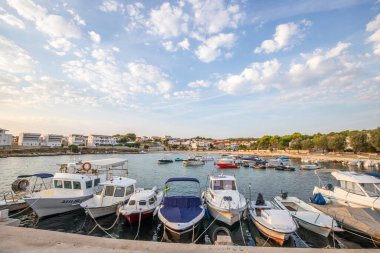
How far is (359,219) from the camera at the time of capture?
485 inches

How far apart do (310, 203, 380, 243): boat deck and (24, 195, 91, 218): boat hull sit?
19.0m

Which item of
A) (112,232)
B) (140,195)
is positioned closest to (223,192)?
(140,195)

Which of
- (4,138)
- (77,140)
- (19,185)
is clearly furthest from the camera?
(77,140)

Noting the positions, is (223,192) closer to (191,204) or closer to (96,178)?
(191,204)

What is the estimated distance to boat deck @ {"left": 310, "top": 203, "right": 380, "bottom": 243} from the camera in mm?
11125

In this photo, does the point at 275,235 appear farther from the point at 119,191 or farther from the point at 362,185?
the point at 119,191

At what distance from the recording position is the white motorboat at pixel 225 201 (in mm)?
14203

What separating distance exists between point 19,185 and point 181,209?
18.3 meters

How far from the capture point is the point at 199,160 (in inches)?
2894

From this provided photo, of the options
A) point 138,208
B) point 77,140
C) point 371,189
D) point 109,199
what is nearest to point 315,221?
point 371,189

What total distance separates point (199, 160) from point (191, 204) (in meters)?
59.6

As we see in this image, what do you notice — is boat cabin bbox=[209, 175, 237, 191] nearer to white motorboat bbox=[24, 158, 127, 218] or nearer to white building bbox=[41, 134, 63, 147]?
white motorboat bbox=[24, 158, 127, 218]

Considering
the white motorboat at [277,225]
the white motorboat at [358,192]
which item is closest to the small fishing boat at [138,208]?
the white motorboat at [277,225]

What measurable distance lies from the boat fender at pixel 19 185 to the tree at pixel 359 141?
99.0m
